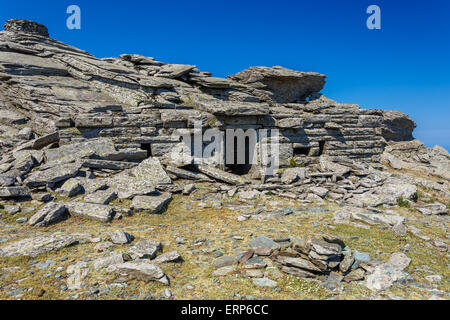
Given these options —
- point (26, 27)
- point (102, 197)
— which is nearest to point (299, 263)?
point (102, 197)

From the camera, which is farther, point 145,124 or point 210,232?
point 145,124

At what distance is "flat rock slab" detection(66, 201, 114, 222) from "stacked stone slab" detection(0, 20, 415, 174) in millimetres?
5095

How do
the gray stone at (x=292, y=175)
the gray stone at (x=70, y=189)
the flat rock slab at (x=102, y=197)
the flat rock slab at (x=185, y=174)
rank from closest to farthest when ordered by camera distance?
the flat rock slab at (x=102, y=197), the gray stone at (x=70, y=189), the flat rock slab at (x=185, y=174), the gray stone at (x=292, y=175)

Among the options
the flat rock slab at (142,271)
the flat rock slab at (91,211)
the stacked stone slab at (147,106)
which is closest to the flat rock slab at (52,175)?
the flat rock slab at (91,211)

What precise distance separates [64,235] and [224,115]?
10446mm

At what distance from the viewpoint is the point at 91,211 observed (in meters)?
8.87

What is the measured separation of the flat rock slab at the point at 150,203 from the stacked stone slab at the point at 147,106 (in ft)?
14.5

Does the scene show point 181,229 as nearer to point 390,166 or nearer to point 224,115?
point 224,115

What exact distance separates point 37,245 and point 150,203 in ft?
13.0

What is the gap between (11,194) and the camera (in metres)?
9.38

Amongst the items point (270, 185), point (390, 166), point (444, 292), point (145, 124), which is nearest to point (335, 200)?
point (270, 185)

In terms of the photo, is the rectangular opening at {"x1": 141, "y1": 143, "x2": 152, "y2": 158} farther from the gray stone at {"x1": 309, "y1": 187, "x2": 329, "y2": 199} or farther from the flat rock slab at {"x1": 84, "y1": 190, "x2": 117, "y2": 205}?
the gray stone at {"x1": 309, "y1": 187, "x2": 329, "y2": 199}

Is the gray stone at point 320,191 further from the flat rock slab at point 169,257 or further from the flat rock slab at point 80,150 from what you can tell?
the flat rock slab at point 80,150

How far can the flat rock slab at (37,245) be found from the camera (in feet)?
20.8
